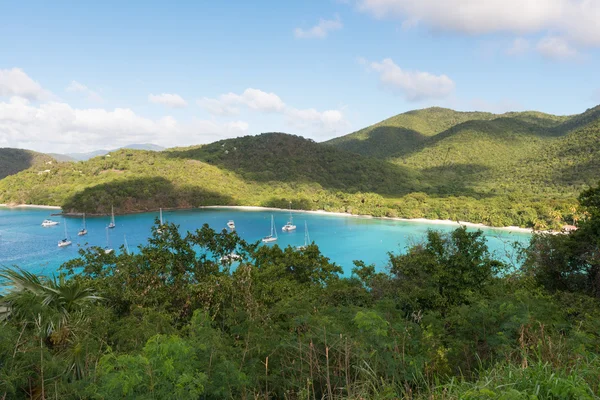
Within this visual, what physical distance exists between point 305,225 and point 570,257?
4100 centimetres

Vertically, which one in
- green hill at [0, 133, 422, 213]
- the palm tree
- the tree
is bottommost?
the tree

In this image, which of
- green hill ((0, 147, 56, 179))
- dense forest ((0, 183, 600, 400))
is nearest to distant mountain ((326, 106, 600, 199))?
dense forest ((0, 183, 600, 400))

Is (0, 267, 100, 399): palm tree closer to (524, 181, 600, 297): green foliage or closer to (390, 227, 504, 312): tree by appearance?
(390, 227, 504, 312): tree

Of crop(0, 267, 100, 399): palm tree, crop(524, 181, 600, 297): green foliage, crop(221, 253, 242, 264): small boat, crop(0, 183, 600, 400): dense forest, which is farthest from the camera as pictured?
crop(221, 253, 242, 264): small boat

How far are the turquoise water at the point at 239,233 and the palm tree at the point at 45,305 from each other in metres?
26.9

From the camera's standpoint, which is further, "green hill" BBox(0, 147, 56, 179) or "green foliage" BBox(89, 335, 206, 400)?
"green hill" BBox(0, 147, 56, 179)

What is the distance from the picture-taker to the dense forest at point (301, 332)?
2209 millimetres

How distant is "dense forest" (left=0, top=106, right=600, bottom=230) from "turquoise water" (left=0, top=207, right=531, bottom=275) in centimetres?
333

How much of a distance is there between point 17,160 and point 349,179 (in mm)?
92117

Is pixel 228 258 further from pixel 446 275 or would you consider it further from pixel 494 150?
pixel 494 150

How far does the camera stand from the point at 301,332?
384 cm

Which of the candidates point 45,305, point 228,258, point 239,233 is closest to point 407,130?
point 239,233

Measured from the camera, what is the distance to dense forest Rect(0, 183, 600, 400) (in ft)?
7.25

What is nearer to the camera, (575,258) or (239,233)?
(575,258)
